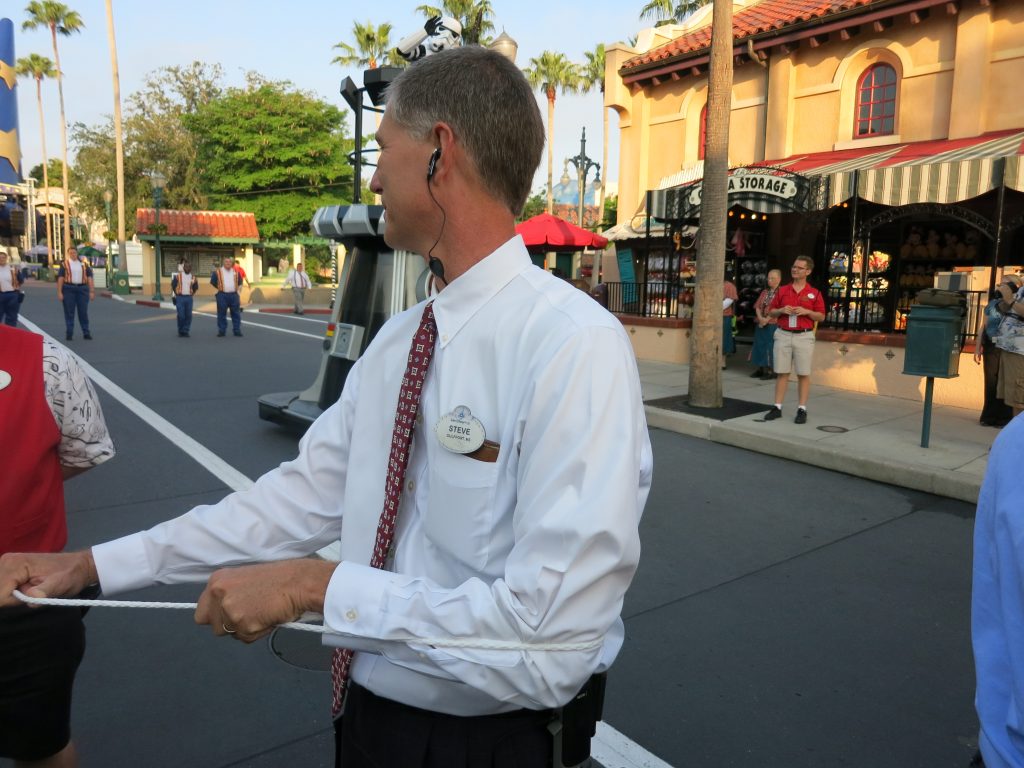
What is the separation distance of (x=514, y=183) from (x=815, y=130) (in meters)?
14.9

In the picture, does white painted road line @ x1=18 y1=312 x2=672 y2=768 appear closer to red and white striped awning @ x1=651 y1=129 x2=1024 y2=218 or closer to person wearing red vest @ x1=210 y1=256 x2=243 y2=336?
person wearing red vest @ x1=210 y1=256 x2=243 y2=336

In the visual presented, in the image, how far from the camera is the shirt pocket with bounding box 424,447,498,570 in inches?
49.5

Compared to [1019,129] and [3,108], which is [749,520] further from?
[1019,129]

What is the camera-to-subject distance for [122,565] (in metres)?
1.50

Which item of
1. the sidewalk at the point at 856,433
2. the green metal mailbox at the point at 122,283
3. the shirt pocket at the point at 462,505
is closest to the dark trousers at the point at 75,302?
the sidewalk at the point at 856,433

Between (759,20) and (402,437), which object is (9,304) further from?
(402,437)

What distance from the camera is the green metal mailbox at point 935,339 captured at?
7.36m

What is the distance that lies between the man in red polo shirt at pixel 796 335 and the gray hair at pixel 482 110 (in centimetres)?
783

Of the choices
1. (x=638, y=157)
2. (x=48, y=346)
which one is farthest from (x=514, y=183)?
(x=638, y=157)

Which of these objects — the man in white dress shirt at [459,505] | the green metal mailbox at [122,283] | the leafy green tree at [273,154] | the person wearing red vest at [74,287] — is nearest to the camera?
the man in white dress shirt at [459,505]

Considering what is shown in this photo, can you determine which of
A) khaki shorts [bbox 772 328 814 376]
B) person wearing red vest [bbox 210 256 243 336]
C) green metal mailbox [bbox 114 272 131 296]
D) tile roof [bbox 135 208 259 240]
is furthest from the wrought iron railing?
green metal mailbox [bbox 114 272 131 296]

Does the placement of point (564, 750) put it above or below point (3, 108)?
below

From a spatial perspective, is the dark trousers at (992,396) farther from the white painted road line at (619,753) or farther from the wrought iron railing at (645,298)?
the white painted road line at (619,753)

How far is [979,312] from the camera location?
10266 millimetres
